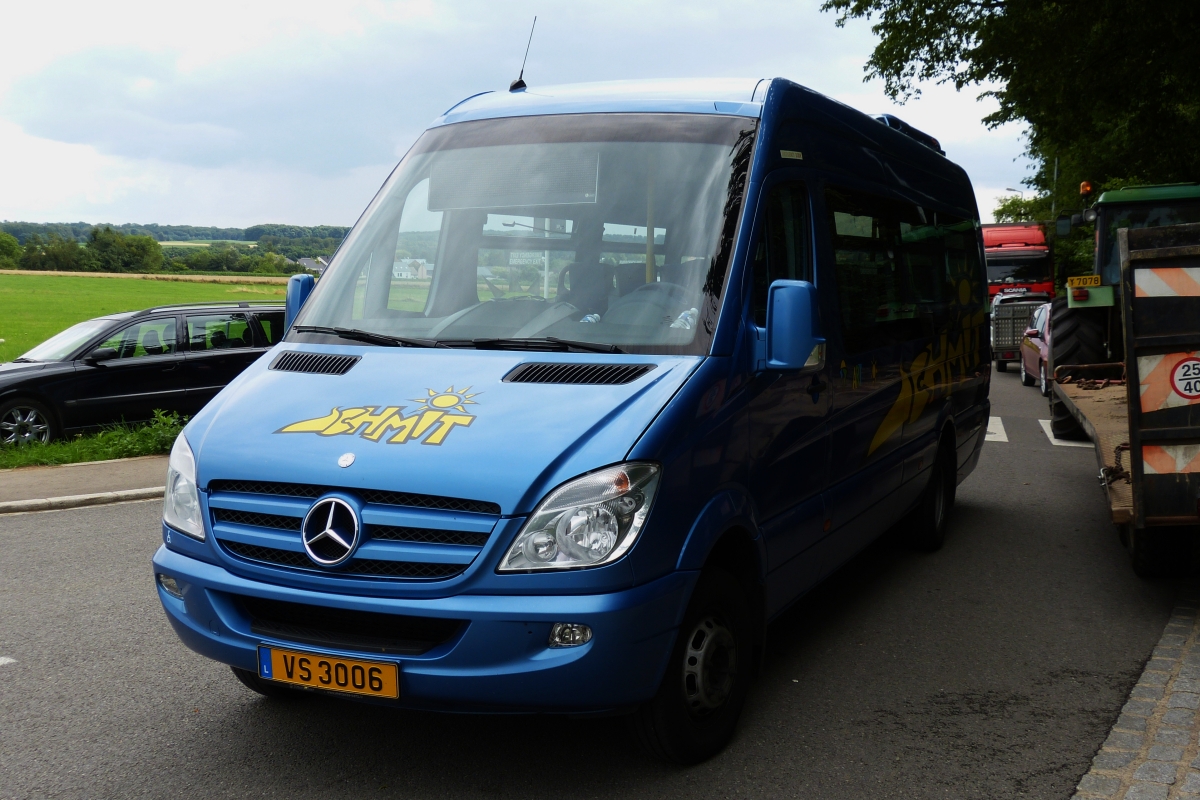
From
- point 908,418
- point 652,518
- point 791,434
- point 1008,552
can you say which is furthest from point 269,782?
point 1008,552

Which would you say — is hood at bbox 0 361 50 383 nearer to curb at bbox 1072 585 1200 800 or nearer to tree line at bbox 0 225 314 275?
curb at bbox 1072 585 1200 800

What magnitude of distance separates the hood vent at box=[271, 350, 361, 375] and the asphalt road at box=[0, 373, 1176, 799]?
136cm

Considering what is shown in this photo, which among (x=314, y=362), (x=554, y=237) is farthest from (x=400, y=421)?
(x=554, y=237)

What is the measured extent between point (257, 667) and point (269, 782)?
48 cm

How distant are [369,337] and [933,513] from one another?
4.34 metres

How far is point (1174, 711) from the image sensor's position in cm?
451

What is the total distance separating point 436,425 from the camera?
12.0ft

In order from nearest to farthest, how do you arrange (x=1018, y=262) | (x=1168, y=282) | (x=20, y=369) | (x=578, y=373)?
1. (x=578, y=373)
2. (x=1168, y=282)
3. (x=20, y=369)
4. (x=1018, y=262)

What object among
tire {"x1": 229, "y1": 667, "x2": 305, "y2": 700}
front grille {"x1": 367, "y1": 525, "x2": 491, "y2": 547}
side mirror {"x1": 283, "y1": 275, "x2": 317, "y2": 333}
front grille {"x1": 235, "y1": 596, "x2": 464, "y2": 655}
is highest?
side mirror {"x1": 283, "y1": 275, "x2": 317, "y2": 333}

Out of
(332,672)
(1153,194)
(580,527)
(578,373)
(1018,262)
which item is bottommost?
(332,672)

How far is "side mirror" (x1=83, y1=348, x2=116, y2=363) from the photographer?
1331cm

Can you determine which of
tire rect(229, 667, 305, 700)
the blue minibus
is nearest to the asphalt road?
tire rect(229, 667, 305, 700)

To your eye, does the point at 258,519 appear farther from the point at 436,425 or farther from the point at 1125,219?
the point at 1125,219

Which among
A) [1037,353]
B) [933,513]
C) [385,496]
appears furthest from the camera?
[1037,353]
